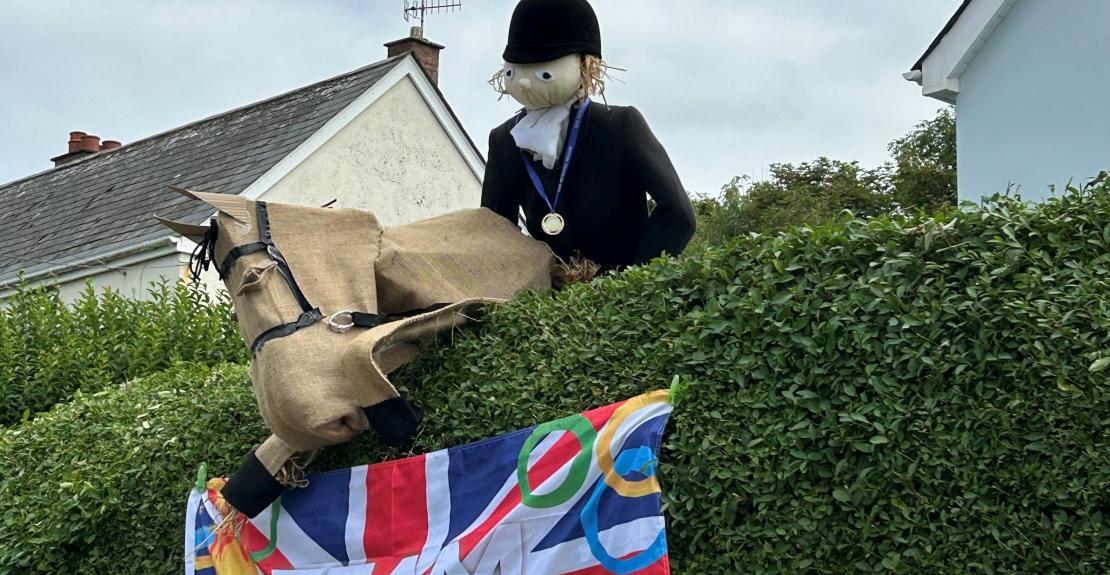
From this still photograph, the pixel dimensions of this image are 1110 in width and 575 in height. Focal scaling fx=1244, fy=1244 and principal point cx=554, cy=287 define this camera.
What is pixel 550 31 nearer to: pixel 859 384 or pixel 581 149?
pixel 581 149

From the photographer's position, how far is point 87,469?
522 centimetres

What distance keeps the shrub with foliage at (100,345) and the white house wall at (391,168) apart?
6.76 metres

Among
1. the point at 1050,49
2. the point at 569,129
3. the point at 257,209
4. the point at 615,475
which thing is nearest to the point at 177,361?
the point at 257,209

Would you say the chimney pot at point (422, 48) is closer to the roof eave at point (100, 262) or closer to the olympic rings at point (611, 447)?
the roof eave at point (100, 262)

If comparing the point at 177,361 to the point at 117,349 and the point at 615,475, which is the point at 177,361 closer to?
the point at 117,349

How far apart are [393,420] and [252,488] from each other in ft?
1.97

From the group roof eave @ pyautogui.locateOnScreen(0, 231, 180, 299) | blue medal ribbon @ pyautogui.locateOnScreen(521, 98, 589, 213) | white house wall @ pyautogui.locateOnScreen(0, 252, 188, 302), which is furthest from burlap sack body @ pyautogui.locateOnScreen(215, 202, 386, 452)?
roof eave @ pyautogui.locateOnScreen(0, 231, 180, 299)

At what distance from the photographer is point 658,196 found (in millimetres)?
4352

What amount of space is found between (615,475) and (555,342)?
572 mm

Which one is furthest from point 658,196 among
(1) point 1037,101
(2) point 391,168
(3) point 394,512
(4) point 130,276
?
(2) point 391,168

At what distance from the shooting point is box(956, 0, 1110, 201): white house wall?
980 cm

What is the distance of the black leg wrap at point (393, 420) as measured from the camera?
4.04 meters

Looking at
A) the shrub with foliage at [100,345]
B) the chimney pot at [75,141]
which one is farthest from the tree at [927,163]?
the shrub with foliage at [100,345]

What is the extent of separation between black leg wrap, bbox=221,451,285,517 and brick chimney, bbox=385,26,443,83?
559 inches
